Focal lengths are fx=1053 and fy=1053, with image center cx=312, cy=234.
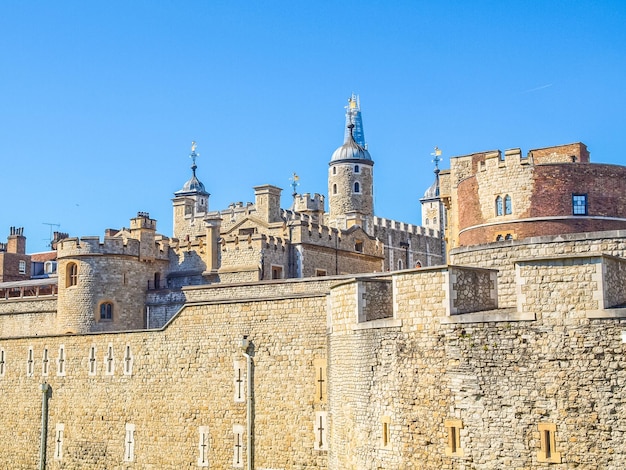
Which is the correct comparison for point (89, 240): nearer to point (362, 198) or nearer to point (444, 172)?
point (444, 172)

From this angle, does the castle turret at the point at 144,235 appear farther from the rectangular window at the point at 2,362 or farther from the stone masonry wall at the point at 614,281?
the stone masonry wall at the point at 614,281

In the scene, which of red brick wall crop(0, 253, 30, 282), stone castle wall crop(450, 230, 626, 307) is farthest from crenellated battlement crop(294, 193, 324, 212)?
stone castle wall crop(450, 230, 626, 307)

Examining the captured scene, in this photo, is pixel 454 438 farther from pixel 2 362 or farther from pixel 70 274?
pixel 70 274

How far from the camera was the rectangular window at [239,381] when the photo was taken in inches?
1119

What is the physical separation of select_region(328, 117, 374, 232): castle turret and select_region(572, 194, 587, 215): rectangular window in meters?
47.7

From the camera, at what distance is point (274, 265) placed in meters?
44.5

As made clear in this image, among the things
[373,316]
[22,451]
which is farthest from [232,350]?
[22,451]

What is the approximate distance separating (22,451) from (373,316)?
61.5 ft

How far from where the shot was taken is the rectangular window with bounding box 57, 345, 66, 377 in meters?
35.0

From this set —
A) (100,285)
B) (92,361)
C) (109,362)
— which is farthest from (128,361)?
(100,285)

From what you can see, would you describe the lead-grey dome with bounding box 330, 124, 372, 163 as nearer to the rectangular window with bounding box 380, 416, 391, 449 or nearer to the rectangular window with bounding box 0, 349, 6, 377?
the rectangular window with bounding box 0, 349, 6, 377

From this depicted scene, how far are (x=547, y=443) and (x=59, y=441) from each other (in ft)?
67.3

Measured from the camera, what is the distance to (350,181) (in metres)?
84.6

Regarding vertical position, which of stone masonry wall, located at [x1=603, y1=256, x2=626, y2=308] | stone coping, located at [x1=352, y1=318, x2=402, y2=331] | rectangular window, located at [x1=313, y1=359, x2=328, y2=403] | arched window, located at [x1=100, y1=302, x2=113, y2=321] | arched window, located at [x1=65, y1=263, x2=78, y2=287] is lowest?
rectangular window, located at [x1=313, y1=359, x2=328, y2=403]
